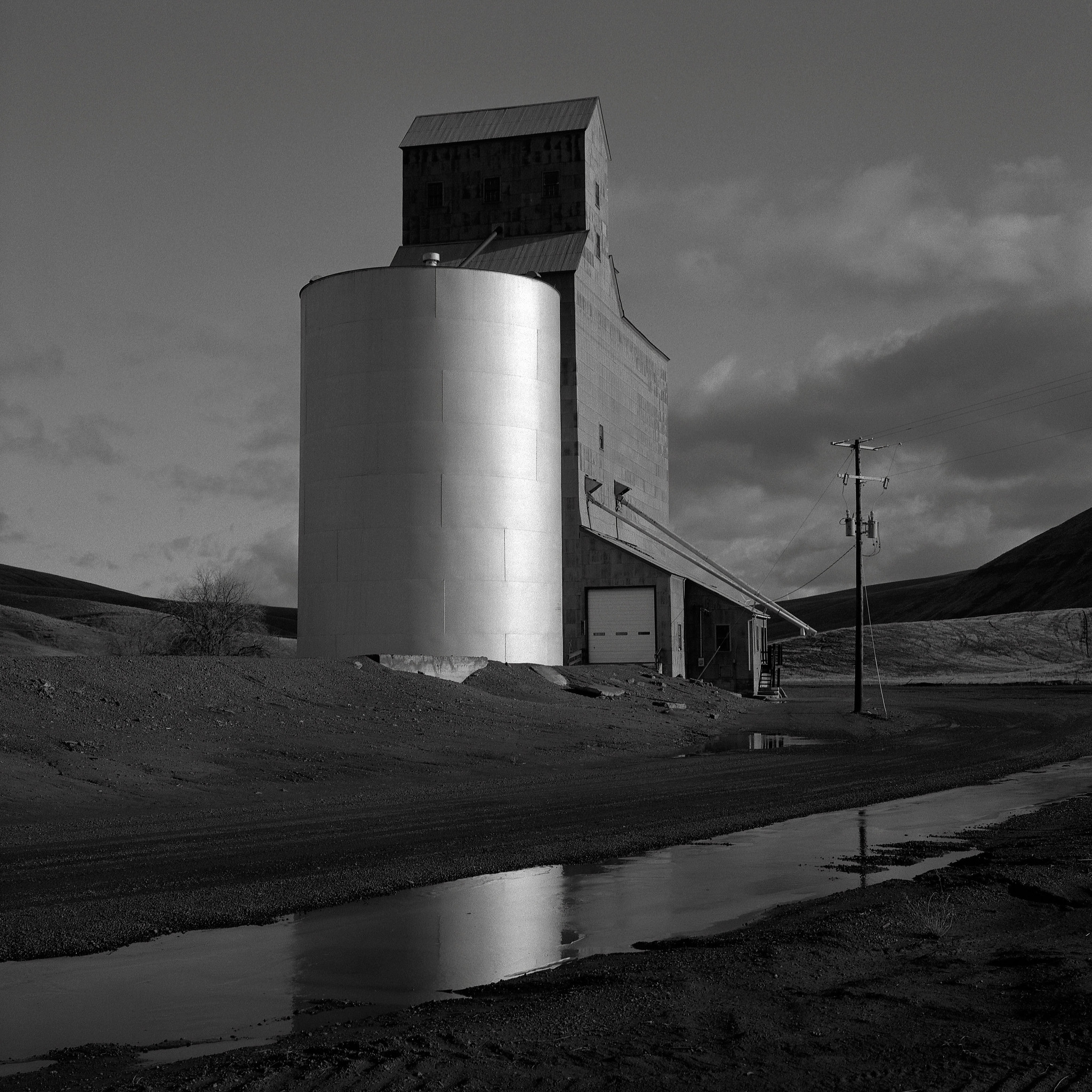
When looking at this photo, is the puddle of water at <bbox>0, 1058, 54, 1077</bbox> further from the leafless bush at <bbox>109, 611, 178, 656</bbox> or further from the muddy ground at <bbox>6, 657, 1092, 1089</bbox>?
the leafless bush at <bbox>109, 611, 178, 656</bbox>

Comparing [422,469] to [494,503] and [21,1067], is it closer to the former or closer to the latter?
[494,503]

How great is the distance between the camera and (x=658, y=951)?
8906mm

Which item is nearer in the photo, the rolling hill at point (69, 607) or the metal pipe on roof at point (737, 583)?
the metal pipe on roof at point (737, 583)

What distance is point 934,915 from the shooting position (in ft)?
31.7

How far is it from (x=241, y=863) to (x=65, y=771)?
28.3 ft

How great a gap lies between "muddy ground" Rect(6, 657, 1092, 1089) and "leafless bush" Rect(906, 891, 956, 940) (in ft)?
0.40

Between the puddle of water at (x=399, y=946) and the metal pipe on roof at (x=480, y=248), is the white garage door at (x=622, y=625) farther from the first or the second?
the puddle of water at (x=399, y=946)

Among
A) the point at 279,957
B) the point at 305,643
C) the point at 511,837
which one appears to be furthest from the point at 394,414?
the point at 279,957

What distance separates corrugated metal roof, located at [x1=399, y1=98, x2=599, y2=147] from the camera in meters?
52.9

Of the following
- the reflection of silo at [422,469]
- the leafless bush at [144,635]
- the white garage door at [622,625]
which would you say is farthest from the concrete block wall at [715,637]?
the leafless bush at [144,635]

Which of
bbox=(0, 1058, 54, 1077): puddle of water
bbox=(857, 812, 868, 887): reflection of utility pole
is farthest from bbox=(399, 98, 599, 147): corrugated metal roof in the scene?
bbox=(0, 1058, 54, 1077): puddle of water

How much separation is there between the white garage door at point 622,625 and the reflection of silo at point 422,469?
6.67m

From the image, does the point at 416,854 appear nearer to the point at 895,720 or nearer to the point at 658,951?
the point at 658,951

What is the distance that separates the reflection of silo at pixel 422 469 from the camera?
39.2 meters
